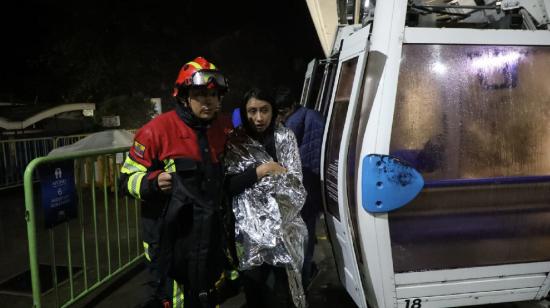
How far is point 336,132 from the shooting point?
2602 millimetres

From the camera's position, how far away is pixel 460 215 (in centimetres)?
225

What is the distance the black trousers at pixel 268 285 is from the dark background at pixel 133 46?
9.31 meters

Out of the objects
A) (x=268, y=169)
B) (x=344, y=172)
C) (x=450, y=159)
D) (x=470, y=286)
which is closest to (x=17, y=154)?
(x=268, y=169)

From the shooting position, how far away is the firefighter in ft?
6.75

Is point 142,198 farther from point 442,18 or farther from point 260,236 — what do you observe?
point 442,18

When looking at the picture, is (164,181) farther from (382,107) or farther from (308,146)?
(308,146)

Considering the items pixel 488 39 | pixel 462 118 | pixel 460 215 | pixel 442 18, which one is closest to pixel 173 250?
pixel 460 215

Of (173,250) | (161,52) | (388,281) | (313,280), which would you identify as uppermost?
(161,52)

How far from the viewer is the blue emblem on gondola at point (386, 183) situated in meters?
2.04

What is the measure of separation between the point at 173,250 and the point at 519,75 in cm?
232

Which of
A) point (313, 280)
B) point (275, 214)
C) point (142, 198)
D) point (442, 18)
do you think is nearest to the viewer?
point (142, 198)

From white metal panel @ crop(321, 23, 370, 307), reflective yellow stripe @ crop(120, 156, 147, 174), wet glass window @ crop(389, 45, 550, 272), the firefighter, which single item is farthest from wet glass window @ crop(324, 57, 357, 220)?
reflective yellow stripe @ crop(120, 156, 147, 174)

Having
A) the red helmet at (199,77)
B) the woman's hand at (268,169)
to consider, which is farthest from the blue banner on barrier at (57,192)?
the woman's hand at (268,169)

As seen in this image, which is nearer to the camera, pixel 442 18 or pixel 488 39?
pixel 488 39
